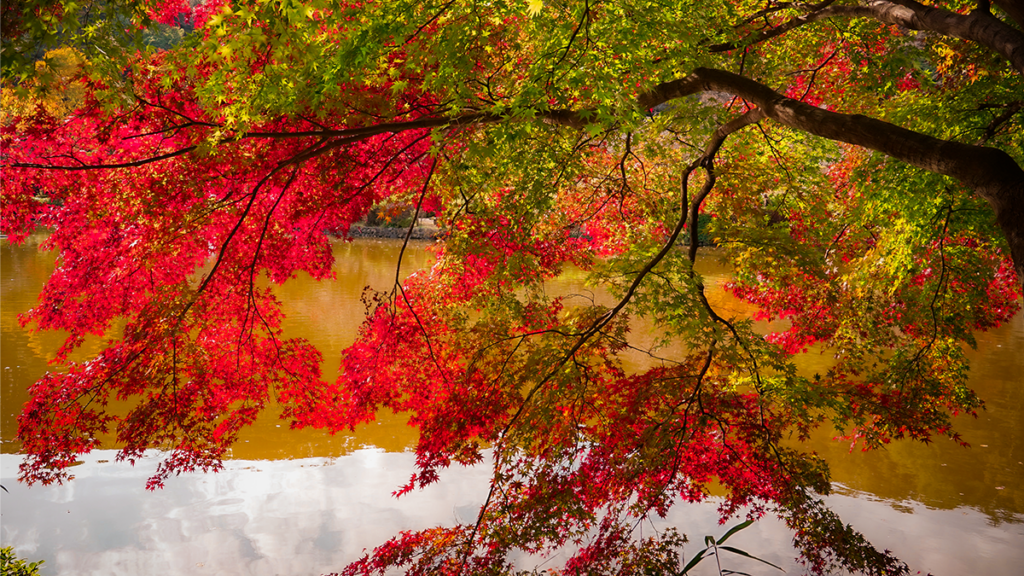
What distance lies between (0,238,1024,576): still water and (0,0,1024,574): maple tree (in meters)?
0.51

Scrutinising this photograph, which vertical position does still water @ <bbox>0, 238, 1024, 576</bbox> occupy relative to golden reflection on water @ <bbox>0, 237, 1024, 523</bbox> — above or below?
below

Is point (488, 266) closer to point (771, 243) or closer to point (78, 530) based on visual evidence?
point (771, 243)

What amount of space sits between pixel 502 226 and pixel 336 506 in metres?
2.51

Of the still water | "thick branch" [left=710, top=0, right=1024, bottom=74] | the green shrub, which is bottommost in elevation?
the green shrub

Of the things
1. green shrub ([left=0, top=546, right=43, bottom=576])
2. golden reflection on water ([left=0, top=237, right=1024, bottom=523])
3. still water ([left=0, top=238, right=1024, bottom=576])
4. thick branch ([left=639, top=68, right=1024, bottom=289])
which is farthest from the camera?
golden reflection on water ([left=0, top=237, right=1024, bottom=523])

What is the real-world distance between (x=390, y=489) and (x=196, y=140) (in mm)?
3018

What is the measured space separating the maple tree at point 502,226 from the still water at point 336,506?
51 cm

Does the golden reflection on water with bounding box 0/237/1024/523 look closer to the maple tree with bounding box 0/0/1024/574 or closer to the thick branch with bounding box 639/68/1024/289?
the maple tree with bounding box 0/0/1024/574

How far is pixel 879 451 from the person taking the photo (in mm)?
6090

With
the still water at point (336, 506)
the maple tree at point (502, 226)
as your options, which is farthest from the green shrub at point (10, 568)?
the still water at point (336, 506)

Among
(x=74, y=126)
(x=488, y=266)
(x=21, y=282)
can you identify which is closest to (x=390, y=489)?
(x=488, y=266)

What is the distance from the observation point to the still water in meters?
4.18

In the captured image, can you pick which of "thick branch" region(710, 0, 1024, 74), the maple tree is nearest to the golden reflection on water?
the maple tree

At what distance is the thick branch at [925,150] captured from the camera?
2275 millimetres
